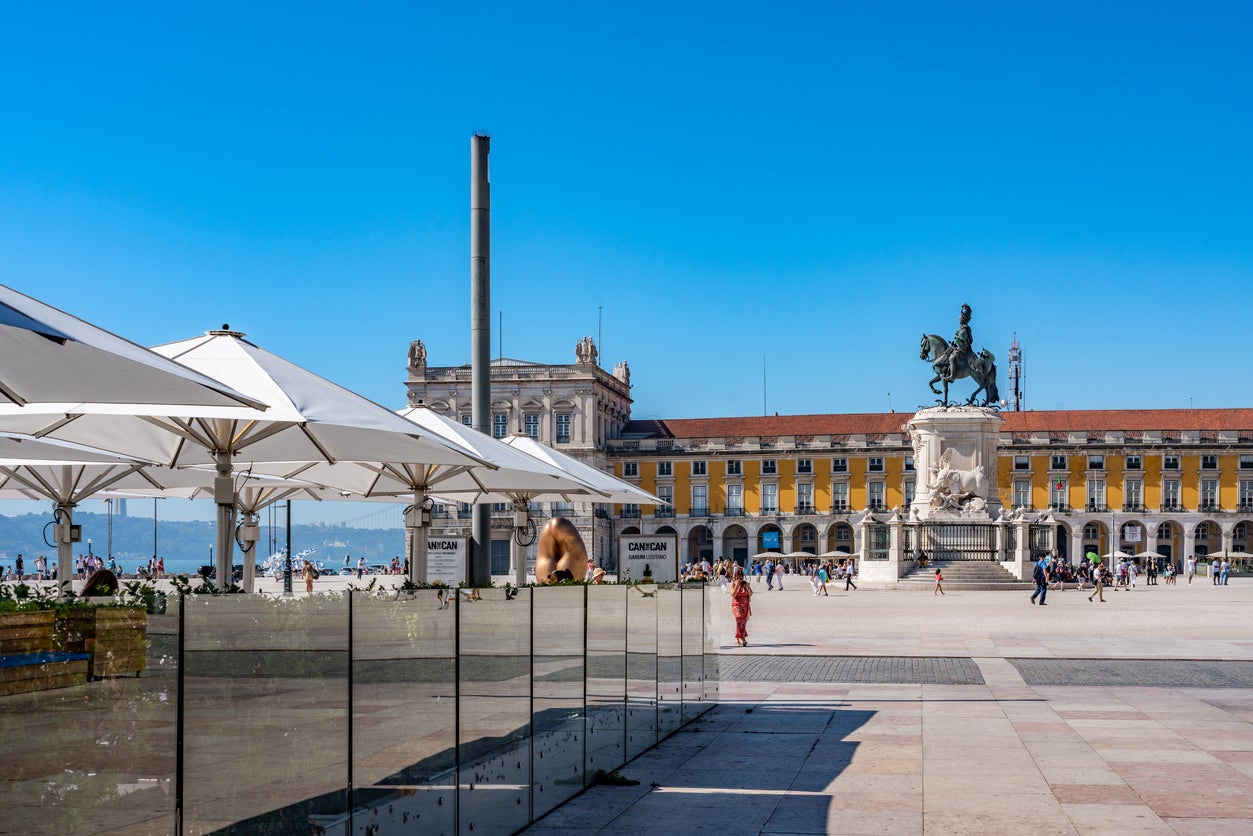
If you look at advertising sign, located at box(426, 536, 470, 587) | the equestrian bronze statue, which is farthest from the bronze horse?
advertising sign, located at box(426, 536, 470, 587)

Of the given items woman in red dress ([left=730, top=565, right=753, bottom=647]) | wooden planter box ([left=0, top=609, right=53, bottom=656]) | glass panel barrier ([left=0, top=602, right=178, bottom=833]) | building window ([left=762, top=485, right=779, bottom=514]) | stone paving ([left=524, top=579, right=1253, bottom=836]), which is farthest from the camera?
building window ([left=762, top=485, right=779, bottom=514])

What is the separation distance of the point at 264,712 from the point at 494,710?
224 centimetres

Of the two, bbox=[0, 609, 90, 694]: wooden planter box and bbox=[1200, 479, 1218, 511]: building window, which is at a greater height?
bbox=[0, 609, 90, 694]: wooden planter box

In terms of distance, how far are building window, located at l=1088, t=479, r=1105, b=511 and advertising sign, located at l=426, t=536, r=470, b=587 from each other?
89.2 m

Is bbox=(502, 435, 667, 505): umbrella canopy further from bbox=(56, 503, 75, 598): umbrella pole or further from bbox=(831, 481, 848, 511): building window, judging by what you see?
bbox=(831, 481, 848, 511): building window

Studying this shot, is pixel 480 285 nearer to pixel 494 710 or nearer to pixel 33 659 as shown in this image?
pixel 494 710

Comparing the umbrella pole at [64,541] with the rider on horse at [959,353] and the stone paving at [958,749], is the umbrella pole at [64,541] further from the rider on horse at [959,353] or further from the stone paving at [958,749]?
the rider on horse at [959,353]

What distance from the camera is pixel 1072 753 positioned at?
9578 mm

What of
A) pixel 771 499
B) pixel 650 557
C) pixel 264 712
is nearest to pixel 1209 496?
pixel 771 499

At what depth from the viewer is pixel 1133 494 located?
9394cm

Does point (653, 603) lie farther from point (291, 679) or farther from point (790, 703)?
point (291, 679)

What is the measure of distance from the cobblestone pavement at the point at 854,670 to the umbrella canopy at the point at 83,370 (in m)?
10.6

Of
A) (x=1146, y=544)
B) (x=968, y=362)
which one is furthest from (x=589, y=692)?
(x=1146, y=544)

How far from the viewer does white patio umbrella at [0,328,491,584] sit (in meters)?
8.12
